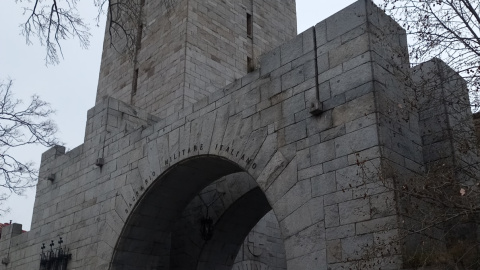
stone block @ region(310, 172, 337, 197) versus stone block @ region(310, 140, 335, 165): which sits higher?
stone block @ region(310, 140, 335, 165)

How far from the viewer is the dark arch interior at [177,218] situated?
31.9ft

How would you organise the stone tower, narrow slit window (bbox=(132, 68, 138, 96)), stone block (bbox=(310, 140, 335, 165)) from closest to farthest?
stone block (bbox=(310, 140, 335, 165)) → the stone tower → narrow slit window (bbox=(132, 68, 138, 96))

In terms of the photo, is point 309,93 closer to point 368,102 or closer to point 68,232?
point 368,102

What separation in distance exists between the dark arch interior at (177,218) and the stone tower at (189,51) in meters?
3.30

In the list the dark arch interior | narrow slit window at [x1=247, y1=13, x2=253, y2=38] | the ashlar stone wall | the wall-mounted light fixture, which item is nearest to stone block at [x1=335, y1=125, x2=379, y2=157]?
the ashlar stone wall

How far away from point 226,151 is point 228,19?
25.0ft

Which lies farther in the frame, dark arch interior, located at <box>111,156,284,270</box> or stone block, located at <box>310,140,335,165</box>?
dark arch interior, located at <box>111,156,284,270</box>

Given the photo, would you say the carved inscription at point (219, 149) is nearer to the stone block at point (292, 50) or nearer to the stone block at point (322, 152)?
the stone block at point (322, 152)

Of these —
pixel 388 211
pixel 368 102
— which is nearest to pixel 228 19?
pixel 368 102

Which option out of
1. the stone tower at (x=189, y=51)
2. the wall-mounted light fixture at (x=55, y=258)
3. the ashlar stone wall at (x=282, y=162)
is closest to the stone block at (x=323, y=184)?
the ashlar stone wall at (x=282, y=162)

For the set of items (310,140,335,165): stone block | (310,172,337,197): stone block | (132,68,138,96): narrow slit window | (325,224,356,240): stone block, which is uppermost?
(132,68,138,96): narrow slit window

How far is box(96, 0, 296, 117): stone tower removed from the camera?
13773mm

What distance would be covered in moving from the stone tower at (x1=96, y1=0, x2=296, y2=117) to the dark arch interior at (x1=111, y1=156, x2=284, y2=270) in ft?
10.8

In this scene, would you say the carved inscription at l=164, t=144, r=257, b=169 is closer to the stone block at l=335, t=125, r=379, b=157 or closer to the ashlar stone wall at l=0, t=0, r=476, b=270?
the ashlar stone wall at l=0, t=0, r=476, b=270
